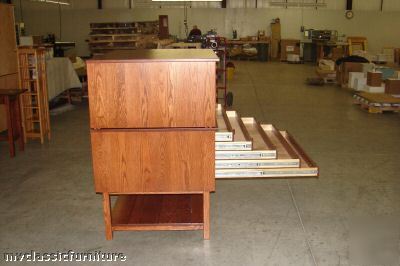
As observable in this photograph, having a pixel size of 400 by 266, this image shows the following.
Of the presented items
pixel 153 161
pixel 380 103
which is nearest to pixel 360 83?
pixel 380 103

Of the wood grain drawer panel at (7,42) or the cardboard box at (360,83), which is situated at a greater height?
the wood grain drawer panel at (7,42)

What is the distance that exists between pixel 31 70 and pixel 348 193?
450 cm

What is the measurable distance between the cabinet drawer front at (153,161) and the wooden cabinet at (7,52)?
3898 mm

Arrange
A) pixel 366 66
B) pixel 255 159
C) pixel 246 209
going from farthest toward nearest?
1. pixel 366 66
2. pixel 255 159
3. pixel 246 209

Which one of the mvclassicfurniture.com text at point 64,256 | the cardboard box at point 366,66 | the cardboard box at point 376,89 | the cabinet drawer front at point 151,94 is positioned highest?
the cabinet drawer front at point 151,94

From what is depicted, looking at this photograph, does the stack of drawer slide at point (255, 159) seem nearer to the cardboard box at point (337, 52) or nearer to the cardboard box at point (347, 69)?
the cardboard box at point (347, 69)

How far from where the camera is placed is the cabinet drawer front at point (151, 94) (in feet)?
9.35

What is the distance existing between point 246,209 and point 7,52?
4526mm

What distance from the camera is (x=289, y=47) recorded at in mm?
17453

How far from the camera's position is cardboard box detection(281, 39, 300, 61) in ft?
57.2

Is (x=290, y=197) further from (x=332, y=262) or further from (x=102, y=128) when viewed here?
(x=102, y=128)

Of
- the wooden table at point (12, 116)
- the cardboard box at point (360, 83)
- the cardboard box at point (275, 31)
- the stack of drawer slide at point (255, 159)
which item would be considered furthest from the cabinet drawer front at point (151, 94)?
the cardboard box at point (275, 31)

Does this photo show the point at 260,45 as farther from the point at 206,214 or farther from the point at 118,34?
the point at 206,214

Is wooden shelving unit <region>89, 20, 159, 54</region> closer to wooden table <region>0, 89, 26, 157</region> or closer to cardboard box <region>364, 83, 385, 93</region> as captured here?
cardboard box <region>364, 83, 385, 93</region>
